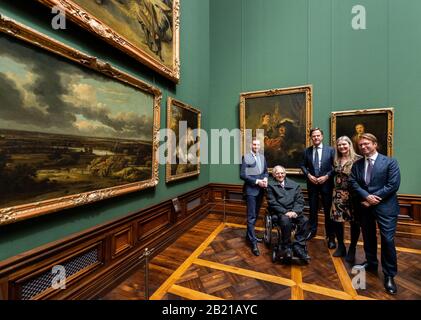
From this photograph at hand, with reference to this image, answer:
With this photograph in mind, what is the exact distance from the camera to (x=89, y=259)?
6.96 feet

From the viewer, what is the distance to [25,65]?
61.6 inches

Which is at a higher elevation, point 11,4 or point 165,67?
point 165,67

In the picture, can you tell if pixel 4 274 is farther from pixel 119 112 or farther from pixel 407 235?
pixel 407 235

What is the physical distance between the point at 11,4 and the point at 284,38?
4762mm

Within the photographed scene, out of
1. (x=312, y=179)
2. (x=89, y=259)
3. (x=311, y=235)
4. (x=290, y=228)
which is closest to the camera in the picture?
(x=89, y=259)

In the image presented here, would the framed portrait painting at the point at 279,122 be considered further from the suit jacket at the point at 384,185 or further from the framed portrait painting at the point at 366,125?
the suit jacket at the point at 384,185

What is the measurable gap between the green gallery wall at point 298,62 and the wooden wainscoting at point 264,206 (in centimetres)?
18

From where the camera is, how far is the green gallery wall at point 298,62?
12.5 feet

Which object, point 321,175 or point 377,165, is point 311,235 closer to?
point 321,175

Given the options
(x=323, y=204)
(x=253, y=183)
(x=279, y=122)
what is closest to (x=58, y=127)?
(x=253, y=183)

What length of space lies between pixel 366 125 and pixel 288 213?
271 cm

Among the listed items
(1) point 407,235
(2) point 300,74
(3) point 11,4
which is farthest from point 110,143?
(1) point 407,235

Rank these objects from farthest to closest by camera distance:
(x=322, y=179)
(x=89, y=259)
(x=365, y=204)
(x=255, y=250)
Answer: (x=322, y=179) → (x=255, y=250) → (x=365, y=204) → (x=89, y=259)

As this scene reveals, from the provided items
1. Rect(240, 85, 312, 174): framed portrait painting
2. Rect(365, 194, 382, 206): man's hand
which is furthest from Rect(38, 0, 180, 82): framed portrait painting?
Rect(365, 194, 382, 206): man's hand
